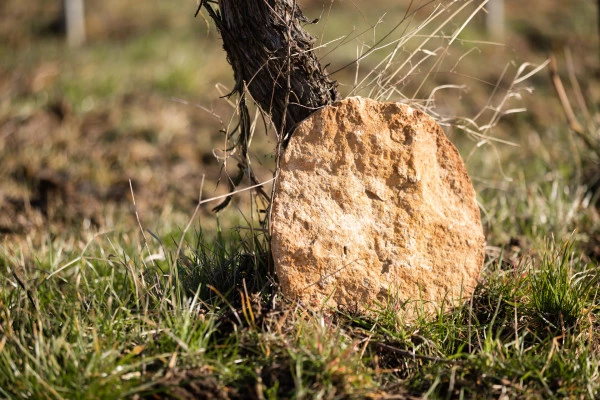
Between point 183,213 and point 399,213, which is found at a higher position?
point 399,213

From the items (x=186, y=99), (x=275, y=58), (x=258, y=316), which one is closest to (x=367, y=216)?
(x=258, y=316)

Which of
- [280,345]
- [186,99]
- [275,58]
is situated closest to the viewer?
[280,345]

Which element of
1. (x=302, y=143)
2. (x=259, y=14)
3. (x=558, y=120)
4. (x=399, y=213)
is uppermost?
(x=259, y=14)

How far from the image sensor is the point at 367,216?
215 centimetres

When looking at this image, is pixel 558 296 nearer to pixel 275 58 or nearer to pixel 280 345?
pixel 280 345

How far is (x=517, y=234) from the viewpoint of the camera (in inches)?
125

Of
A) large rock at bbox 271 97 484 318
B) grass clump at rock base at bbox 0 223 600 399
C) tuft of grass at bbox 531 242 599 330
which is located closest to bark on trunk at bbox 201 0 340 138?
large rock at bbox 271 97 484 318

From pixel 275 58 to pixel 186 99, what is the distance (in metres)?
4.24

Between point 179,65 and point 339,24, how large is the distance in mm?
3046

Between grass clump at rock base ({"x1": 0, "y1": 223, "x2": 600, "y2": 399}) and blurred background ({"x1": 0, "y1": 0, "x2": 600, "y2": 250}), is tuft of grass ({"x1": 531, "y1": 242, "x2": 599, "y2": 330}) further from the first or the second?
blurred background ({"x1": 0, "y1": 0, "x2": 600, "y2": 250})

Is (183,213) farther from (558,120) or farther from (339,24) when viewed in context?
(339,24)

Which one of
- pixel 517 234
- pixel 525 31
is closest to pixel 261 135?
pixel 517 234

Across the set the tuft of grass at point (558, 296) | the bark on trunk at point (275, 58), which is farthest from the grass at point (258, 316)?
the bark on trunk at point (275, 58)

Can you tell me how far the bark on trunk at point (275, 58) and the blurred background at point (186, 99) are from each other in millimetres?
132
